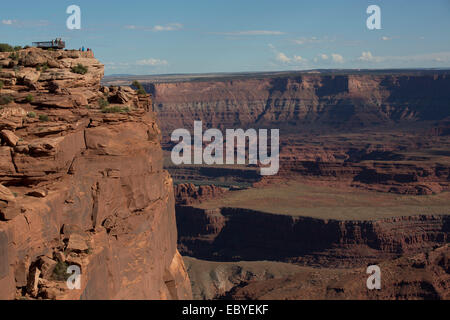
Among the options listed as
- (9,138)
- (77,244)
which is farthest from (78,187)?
(9,138)

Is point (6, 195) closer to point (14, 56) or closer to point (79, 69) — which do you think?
point (79, 69)

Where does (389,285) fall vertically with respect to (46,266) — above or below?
below

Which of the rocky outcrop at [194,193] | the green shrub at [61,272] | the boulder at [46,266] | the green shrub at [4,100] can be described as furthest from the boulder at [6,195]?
the rocky outcrop at [194,193]

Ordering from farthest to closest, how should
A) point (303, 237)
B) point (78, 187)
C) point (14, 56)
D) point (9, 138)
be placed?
point (303, 237) < point (14, 56) < point (78, 187) < point (9, 138)

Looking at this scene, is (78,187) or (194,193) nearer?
(78,187)

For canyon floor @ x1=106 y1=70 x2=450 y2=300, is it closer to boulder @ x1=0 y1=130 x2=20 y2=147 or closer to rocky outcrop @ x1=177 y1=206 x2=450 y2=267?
rocky outcrop @ x1=177 y1=206 x2=450 y2=267

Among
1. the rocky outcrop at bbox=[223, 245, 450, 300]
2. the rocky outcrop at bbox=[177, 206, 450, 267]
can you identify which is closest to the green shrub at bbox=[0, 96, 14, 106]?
the rocky outcrop at bbox=[223, 245, 450, 300]
